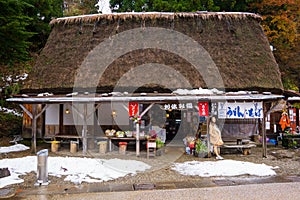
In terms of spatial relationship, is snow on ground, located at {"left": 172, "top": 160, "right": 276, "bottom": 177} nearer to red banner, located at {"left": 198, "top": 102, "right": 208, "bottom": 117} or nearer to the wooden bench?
red banner, located at {"left": 198, "top": 102, "right": 208, "bottom": 117}

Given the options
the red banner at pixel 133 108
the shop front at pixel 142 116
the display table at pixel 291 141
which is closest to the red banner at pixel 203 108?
the shop front at pixel 142 116

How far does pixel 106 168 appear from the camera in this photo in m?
8.41

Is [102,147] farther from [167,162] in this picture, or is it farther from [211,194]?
[211,194]

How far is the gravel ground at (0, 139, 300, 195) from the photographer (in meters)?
7.31

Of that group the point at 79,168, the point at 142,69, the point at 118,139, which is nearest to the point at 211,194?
the point at 79,168

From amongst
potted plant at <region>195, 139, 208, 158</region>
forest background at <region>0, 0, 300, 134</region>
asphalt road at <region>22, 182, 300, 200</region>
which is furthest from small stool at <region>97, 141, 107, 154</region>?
forest background at <region>0, 0, 300, 134</region>

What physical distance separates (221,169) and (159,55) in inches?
242

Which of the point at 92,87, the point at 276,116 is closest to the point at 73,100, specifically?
the point at 92,87

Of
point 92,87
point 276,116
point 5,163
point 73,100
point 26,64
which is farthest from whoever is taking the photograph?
point 26,64

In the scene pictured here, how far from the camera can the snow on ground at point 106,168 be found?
25.2 feet

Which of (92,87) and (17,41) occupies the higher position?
(17,41)

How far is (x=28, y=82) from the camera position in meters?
13.2

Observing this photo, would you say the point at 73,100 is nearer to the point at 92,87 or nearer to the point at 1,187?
the point at 92,87

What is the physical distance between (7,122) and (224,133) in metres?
11.3
